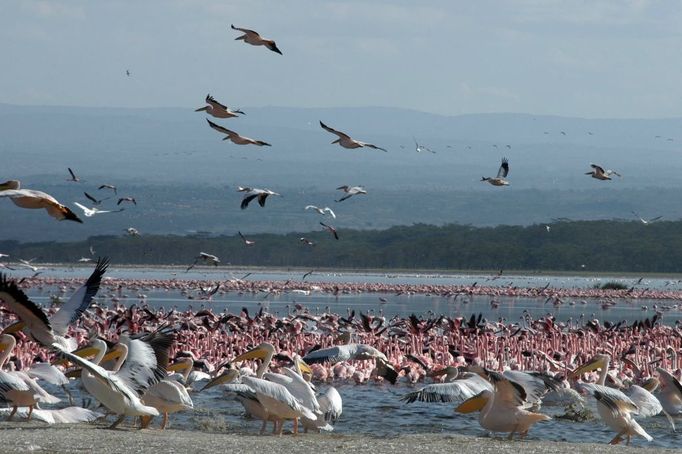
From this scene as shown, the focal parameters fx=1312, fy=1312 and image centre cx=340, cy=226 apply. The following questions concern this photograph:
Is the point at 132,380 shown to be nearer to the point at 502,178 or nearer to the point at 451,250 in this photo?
the point at 502,178

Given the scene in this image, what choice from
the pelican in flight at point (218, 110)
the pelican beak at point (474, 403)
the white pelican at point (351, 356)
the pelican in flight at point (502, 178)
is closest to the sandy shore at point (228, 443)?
the pelican beak at point (474, 403)

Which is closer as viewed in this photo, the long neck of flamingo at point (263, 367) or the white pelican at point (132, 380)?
the white pelican at point (132, 380)

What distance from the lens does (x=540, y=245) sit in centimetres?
9550

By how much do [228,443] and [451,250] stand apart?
270 feet

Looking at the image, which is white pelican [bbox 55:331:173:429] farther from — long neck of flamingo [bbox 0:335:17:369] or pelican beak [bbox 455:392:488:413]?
pelican beak [bbox 455:392:488:413]

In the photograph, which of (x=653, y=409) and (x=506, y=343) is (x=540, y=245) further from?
(x=653, y=409)

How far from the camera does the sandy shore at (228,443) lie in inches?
452

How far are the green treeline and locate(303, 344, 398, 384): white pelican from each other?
232 feet

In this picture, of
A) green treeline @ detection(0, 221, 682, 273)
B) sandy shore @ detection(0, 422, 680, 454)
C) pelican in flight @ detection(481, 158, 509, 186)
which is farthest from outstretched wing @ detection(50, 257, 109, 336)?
green treeline @ detection(0, 221, 682, 273)

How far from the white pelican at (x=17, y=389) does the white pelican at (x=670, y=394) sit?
7.02 meters

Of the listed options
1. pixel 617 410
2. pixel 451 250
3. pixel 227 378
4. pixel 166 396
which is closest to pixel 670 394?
pixel 617 410

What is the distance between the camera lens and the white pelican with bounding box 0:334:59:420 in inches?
507

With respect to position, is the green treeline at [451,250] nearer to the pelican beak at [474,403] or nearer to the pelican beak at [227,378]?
the pelican beak at [474,403]

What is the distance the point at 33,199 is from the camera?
38.3 ft
